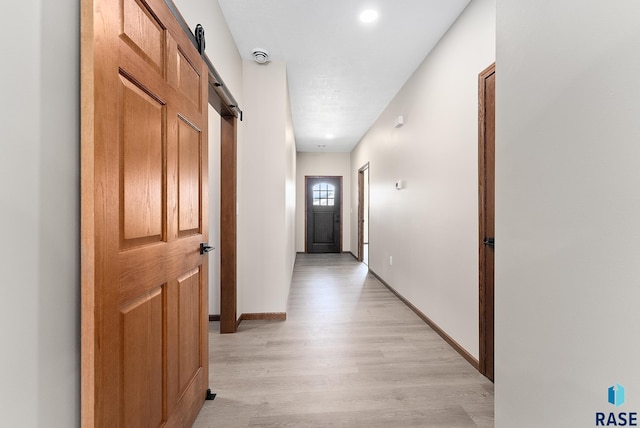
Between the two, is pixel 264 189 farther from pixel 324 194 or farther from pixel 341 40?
pixel 324 194

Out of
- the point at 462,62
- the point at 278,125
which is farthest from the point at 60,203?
the point at 462,62

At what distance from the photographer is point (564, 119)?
2.58 ft

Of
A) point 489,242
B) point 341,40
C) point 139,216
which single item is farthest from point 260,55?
point 489,242

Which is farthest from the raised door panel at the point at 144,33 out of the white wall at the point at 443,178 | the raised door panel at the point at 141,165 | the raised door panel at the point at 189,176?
the white wall at the point at 443,178

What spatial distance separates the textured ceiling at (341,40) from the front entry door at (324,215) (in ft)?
11.6

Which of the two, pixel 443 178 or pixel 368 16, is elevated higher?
pixel 368 16

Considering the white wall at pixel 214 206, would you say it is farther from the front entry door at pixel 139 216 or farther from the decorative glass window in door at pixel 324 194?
the decorative glass window in door at pixel 324 194

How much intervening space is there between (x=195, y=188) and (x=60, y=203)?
2.51 feet

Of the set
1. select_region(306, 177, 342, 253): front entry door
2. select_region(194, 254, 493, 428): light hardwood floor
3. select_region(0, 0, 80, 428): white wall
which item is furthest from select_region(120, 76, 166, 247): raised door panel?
select_region(306, 177, 342, 253): front entry door

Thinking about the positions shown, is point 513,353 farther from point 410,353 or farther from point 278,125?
point 278,125

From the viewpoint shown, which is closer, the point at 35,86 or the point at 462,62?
the point at 35,86

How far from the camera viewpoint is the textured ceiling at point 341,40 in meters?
2.08

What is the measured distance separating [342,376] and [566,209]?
5.62ft

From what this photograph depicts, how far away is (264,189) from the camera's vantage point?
2.92 m
